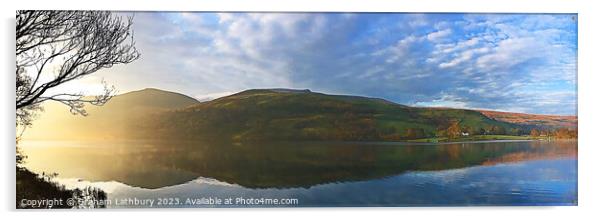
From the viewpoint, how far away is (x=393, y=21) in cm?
505

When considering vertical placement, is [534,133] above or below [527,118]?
below

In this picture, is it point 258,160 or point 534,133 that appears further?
point 534,133

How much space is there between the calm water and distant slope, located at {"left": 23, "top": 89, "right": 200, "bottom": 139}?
0.35 ft

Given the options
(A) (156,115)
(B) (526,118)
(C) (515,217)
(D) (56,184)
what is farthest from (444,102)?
(D) (56,184)

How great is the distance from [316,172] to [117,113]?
1848mm

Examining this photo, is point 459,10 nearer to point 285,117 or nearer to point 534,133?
point 534,133

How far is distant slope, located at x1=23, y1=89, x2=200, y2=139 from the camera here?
4.95 m

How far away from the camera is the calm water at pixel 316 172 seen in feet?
16.2

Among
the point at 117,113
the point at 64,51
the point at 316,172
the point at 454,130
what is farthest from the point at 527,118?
the point at 64,51

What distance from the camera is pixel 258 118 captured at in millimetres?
5086

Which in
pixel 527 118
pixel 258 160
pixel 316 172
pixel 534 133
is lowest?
pixel 316 172

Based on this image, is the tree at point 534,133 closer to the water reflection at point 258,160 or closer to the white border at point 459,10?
the water reflection at point 258,160

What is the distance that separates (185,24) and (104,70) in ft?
2.70
